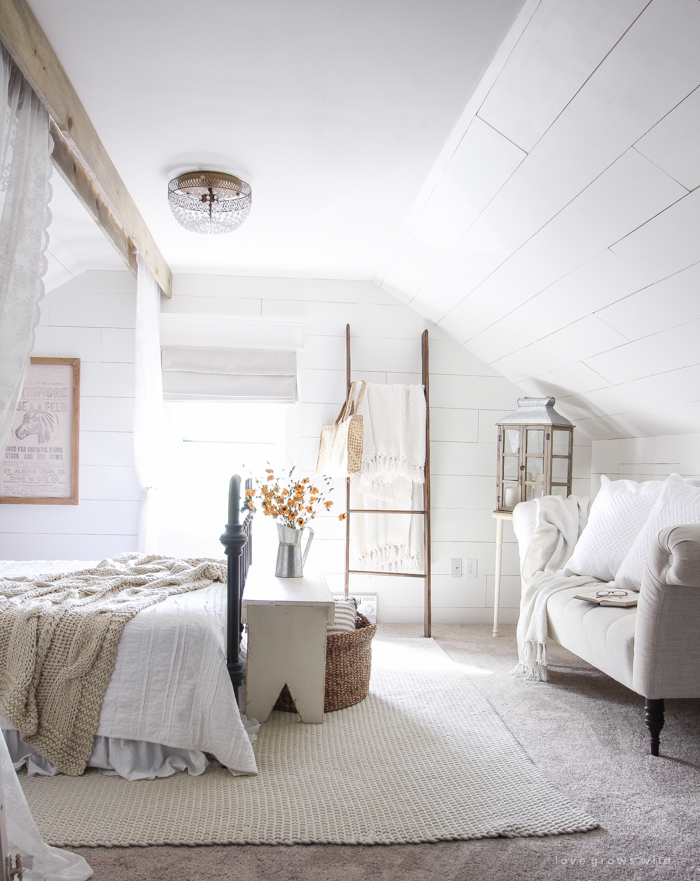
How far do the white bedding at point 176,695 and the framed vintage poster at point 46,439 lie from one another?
2148mm

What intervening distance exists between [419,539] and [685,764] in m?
2.09

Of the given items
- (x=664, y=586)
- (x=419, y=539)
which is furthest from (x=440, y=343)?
(x=664, y=586)

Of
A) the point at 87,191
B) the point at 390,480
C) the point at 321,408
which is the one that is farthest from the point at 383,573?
the point at 87,191

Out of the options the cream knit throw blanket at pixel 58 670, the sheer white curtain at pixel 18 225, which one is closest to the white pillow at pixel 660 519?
the cream knit throw blanket at pixel 58 670

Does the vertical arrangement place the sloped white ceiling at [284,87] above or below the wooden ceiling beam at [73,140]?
above

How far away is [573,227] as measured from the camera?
237cm

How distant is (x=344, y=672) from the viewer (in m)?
2.79

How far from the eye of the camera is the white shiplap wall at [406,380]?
4.23 meters

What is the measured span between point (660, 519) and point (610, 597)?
39 centimetres

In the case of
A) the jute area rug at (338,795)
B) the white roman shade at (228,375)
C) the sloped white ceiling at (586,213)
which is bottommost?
the jute area rug at (338,795)

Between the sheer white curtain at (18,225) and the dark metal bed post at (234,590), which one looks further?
the dark metal bed post at (234,590)

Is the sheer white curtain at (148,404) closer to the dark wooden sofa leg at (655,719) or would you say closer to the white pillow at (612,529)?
the white pillow at (612,529)

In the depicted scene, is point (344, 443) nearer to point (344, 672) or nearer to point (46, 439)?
point (344, 672)

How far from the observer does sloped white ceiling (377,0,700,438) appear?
1.69m
